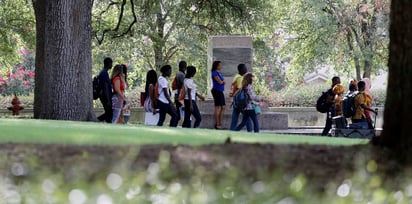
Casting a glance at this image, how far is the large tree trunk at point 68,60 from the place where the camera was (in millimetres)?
14641

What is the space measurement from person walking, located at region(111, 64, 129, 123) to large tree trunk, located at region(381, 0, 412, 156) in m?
9.43

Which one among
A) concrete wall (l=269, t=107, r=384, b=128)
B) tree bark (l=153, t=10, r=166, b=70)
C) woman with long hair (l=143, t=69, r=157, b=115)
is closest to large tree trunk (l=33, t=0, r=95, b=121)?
woman with long hair (l=143, t=69, r=157, b=115)

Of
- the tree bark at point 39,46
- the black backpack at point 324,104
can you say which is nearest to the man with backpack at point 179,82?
the tree bark at point 39,46

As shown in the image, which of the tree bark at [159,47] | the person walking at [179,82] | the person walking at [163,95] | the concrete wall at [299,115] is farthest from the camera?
the tree bark at [159,47]

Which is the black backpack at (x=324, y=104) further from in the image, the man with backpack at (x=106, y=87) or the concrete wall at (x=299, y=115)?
the concrete wall at (x=299, y=115)

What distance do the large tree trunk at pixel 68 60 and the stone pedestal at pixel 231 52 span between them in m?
7.27

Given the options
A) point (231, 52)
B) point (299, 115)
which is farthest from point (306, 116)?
point (231, 52)

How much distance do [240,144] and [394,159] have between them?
1.24 metres

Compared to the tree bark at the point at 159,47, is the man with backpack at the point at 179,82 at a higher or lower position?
lower

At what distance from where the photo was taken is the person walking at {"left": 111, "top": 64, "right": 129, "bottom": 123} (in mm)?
15320

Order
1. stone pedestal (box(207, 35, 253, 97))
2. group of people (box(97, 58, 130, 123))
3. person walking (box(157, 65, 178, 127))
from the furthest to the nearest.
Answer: stone pedestal (box(207, 35, 253, 97)) → person walking (box(157, 65, 178, 127)) → group of people (box(97, 58, 130, 123))

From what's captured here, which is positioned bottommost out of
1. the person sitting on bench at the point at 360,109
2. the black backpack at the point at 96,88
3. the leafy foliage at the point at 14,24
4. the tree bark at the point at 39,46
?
the person sitting on bench at the point at 360,109

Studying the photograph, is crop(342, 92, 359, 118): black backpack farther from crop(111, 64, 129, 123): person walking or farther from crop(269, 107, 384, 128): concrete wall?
crop(269, 107, 384, 128): concrete wall

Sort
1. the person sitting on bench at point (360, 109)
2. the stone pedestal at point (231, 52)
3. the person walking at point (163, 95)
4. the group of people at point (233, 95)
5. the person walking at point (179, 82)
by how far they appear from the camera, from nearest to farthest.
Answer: the person sitting on bench at point (360, 109) < the person walking at point (163, 95) < the group of people at point (233, 95) < the person walking at point (179, 82) < the stone pedestal at point (231, 52)
